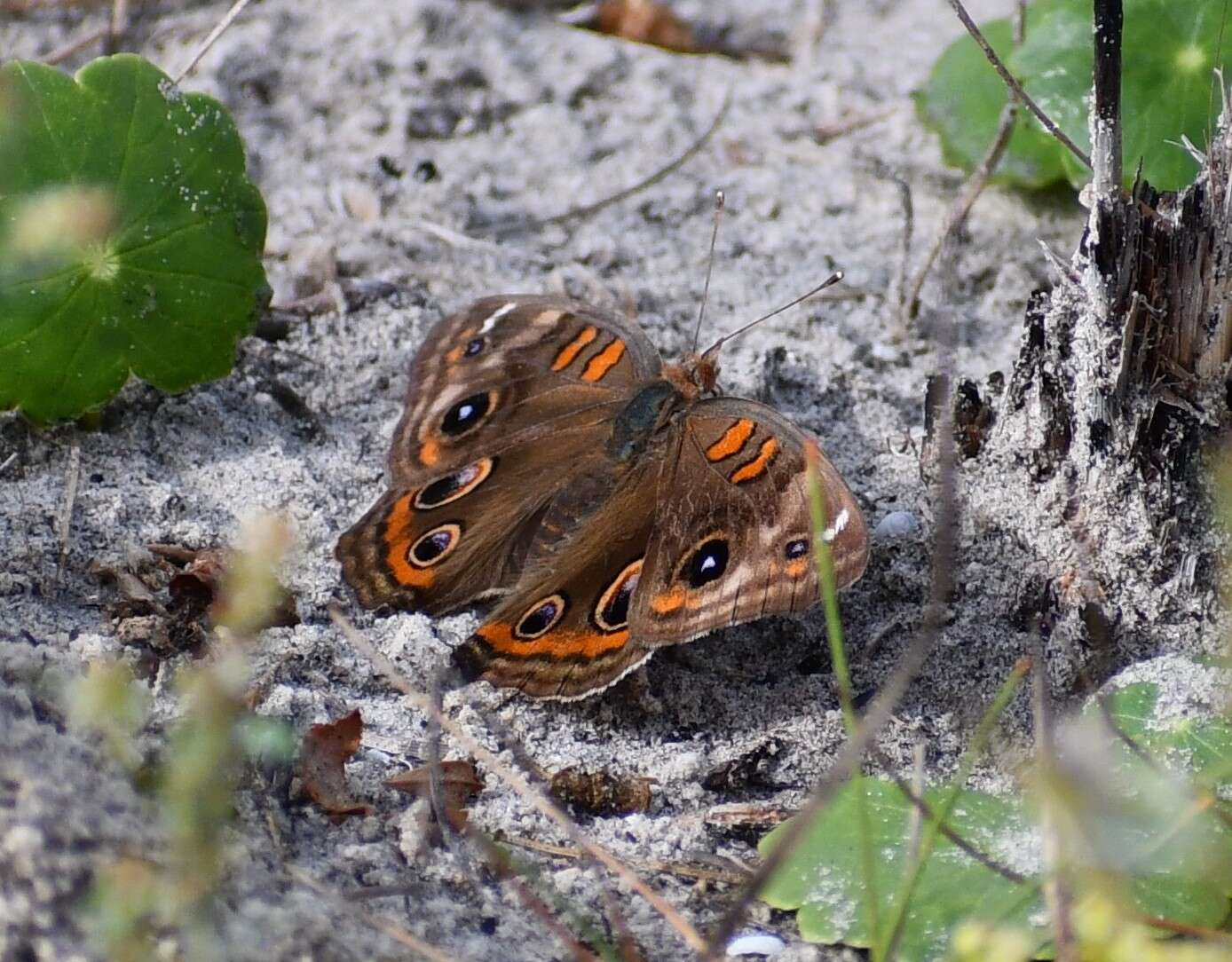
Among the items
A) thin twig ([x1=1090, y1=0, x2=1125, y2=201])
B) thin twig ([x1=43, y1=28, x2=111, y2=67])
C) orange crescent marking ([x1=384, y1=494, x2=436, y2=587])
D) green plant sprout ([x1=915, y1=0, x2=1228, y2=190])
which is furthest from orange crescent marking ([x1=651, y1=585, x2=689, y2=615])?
thin twig ([x1=43, y1=28, x2=111, y2=67])

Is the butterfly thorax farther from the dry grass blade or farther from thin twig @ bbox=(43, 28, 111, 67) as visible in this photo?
thin twig @ bbox=(43, 28, 111, 67)

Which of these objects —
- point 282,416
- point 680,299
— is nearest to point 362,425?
point 282,416

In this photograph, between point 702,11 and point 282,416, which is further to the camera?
point 702,11

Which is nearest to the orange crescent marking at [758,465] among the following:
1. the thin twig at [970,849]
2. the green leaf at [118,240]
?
the thin twig at [970,849]

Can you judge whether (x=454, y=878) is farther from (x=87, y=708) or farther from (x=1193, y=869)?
(x=1193, y=869)

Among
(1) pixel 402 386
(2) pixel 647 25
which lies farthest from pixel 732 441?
(2) pixel 647 25

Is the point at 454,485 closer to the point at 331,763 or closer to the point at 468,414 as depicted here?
the point at 468,414
